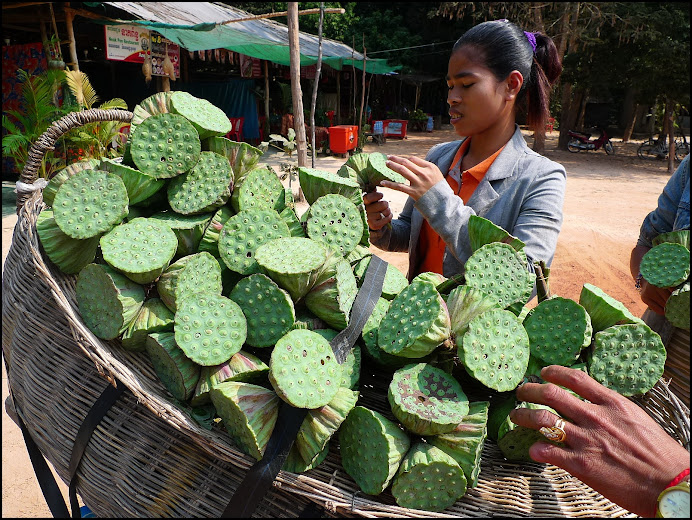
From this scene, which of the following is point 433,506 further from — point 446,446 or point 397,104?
point 397,104

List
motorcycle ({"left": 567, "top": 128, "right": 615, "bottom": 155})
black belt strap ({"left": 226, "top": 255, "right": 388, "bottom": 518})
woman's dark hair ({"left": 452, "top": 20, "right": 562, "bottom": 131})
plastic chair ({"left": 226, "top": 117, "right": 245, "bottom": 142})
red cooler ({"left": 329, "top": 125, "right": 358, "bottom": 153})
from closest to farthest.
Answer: black belt strap ({"left": 226, "top": 255, "right": 388, "bottom": 518}) → woman's dark hair ({"left": 452, "top": 20, "right": 562, "bottom": 131}) → red cooler ({"left": 329, "top": 125, "right": 358, "bottom": 153}) → plastic chair ({"left": 226, "top": 117, "right": 245, "bottom": 142}) → motorcycle ({"left": 567, "top": 128, "right": 615, "bottom": 155})

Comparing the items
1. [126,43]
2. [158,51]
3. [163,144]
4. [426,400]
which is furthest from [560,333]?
[158,51]

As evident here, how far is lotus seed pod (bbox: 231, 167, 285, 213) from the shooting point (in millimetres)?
1358

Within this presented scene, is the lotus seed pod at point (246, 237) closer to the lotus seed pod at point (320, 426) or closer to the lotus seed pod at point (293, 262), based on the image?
→ the lotus seed pod at point (293, 262)

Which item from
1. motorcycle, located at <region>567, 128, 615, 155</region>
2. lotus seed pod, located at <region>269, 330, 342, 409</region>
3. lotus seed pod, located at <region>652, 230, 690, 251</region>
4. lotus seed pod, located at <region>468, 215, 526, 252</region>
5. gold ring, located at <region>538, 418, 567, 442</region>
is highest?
lotus seed pod, located at <region>468, 215, 526, 252</region>

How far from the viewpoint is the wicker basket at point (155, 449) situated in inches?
38.4

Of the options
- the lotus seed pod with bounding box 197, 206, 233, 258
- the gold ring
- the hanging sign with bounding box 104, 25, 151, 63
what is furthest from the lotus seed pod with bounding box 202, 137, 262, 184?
the hanging sign with bounding box 104, 25, 151, 63

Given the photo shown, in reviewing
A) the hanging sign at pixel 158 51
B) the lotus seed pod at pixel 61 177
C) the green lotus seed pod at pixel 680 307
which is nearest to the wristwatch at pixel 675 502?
the green lotus seed pod at pixel 680 307

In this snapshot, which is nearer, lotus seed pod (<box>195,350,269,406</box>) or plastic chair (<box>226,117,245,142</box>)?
lotus seed pod (<box>195,350,269,406</box>)

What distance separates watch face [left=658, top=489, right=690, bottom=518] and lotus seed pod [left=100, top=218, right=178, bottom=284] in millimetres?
1072

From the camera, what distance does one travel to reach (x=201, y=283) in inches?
46.5

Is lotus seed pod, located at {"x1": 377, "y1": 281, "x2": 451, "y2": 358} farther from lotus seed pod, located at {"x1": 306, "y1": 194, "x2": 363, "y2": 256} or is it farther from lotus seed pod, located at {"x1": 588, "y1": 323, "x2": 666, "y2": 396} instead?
lotus seed pod, located at {"x1": 588, "y1": 323, "x2": 666, "y2": 396}

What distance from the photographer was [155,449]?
41.7 inches

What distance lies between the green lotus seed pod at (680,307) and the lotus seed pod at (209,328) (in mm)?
1200
